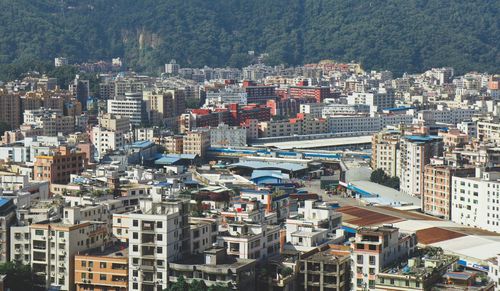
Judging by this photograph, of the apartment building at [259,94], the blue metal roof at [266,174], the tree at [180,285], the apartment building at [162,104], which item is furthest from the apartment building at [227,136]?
the tree at [180,285]

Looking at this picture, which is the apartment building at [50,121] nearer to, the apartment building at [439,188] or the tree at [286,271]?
the apartment building at [439,188]

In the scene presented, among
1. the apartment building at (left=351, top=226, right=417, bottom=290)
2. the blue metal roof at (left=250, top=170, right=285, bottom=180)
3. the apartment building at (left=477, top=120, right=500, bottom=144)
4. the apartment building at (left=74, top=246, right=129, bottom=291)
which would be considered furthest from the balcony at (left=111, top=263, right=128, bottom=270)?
the apartment building at (left=477, top=120, right=500, bottom=144)

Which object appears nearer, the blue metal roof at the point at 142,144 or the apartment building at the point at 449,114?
the blue metal roof at the point at 142,144

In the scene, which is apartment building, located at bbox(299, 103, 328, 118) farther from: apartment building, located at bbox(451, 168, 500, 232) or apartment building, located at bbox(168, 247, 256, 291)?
apartment building, located at bbox(168, 247, 256, 291)

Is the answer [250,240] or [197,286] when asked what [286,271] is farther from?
[197,286]

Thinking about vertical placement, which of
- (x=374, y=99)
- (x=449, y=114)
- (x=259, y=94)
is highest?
(x=259, y=94)

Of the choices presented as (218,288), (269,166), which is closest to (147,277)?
(218,288)

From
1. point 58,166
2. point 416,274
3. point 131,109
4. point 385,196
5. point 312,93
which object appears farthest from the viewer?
point 312,93
